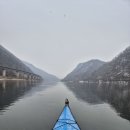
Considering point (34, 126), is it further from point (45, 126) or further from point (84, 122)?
point (84, 122)

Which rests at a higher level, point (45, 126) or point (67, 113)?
point (67, 113)

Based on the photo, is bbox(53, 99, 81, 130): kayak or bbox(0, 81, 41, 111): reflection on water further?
bbox(0, 81, 41, 111): reflection on water

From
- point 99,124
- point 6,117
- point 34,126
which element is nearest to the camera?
point 34,126

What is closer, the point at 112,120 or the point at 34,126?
the point at 34,126

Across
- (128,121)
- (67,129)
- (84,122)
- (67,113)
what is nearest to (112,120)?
(128,121)

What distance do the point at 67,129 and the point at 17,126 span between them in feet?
39.3

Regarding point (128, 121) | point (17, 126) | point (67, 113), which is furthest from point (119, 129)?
point (17, 126)

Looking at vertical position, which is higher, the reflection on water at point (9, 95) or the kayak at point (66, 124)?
the reflection on water at point (9, 95)

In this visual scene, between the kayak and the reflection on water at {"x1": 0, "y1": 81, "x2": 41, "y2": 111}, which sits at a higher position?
the reflection on water at {"x1": 0, "y1": 81, "x2": 41, "y2": 111}

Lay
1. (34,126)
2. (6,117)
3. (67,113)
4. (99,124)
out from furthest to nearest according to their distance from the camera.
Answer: (6,117) < (99,124) < (34,126) < (67,113)

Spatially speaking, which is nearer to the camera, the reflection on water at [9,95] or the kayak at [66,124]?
the kayak at [66,124]

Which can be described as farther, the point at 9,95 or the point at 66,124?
the point at 9,95

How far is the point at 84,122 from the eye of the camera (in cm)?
4619

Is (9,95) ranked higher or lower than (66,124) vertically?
higher
